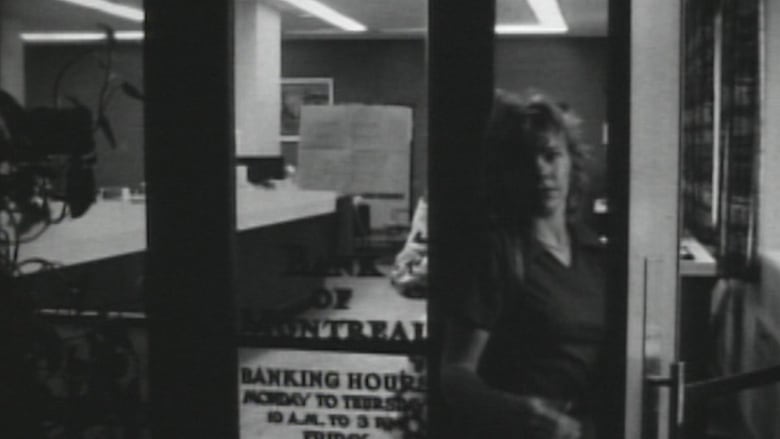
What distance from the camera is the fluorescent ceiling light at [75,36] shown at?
8.11 feet

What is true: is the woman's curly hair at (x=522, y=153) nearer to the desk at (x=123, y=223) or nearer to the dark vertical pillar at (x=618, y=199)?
the dark vertical pillar at (x=618, y=199)

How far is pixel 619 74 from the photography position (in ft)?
7.29

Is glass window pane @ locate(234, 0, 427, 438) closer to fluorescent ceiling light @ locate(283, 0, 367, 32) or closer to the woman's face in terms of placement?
fluorescent ceiling light @ locate(283, 0, 367, 32)

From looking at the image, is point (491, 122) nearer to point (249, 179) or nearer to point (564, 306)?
point (564, 306)

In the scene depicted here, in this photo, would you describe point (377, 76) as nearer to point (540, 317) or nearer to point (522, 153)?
point (522, 153)

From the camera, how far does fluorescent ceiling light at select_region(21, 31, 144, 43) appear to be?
2473 millimetres

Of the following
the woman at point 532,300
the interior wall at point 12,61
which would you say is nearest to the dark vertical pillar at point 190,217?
the interior wall at point 12,61

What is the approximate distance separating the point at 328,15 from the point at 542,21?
0.51m

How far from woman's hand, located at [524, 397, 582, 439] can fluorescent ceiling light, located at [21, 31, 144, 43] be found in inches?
52.2

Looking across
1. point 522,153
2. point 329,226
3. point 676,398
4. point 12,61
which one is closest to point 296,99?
point 329,226

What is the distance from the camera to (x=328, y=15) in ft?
7.86

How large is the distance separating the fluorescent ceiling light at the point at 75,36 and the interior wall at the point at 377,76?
0.02 meters

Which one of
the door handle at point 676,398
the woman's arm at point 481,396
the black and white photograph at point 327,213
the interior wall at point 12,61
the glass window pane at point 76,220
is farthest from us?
the interior wall at point 12,61

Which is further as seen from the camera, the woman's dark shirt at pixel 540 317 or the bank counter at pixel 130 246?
the bank counter at pixel 130 246
